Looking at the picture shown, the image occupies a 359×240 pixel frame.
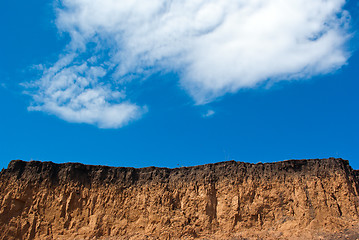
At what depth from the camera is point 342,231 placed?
66.0 ft

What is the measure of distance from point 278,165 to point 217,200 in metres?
5.40

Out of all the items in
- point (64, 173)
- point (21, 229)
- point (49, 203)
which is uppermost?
point (64, 173)

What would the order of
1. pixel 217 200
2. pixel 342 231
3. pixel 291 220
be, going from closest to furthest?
1. pixel 342 231
2. pixel 291 220
3. pixel 217 200

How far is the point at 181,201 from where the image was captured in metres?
23.9

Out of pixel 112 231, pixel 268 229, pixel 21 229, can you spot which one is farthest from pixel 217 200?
pixel 21 229

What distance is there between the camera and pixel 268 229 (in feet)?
70.8

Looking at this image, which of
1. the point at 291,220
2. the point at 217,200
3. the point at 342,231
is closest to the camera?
the point at 342,231

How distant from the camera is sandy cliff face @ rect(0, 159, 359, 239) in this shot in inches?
856

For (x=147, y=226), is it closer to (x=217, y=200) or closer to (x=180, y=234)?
(x=180, y=234)

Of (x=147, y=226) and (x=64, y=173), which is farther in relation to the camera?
(x=64, y=173)

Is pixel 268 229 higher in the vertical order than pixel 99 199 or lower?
lower

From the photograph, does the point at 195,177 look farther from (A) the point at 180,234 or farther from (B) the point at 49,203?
(B) the point at 49,203

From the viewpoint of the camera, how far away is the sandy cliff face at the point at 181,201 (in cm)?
2173

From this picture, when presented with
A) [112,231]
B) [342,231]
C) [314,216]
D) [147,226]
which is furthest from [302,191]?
[112,231]
